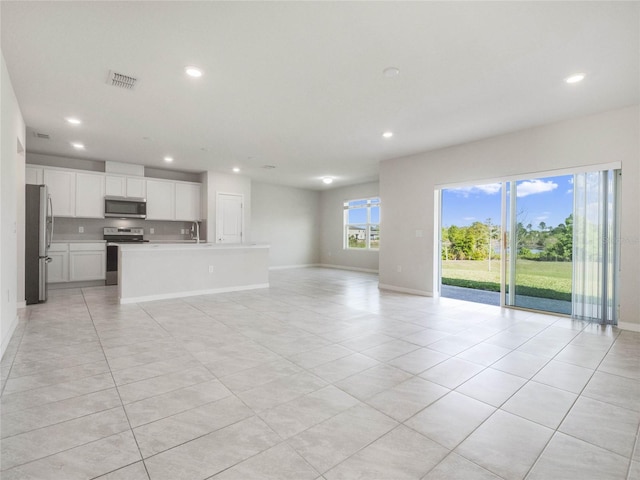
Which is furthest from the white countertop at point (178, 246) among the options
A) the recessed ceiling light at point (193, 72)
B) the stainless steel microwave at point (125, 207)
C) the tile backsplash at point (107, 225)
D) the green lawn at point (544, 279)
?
the green lawn at point (544, 279)

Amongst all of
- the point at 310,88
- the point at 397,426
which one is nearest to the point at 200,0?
the point at 310,88

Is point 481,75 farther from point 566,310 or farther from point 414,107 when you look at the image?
point 566,310

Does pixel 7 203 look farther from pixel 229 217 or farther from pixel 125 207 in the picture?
pixel 229 217

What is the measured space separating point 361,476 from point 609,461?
50.6 inches

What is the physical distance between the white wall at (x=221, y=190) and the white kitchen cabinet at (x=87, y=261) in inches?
90.7

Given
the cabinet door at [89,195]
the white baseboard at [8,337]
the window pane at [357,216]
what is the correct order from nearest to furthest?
the white baseboard at [8,337] < the cabinet door at [89,195] < the window pane at [357,216]

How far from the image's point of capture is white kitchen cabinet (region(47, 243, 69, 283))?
6145mm

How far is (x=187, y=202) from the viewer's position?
8.11 meters

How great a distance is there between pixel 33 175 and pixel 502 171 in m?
8.48

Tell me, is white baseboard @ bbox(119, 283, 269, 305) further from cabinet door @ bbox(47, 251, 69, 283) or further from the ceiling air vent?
the ceiling air vent

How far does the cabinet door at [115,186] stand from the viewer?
695cm

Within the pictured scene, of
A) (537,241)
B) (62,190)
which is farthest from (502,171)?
(62,190)

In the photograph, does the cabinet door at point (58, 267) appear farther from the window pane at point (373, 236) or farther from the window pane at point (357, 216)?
the window pane at point (373, 236)

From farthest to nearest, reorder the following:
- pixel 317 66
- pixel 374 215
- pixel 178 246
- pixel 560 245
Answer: pixel 374 215, pixel 178 246, pixel 560 245, pixel 317 66
